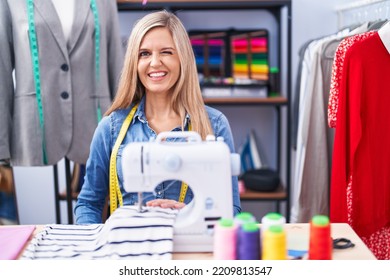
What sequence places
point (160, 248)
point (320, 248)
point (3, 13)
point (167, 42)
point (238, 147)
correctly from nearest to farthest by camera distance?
point (320, 248) → point (160, 248) → point (167, 42) → point (3, 13) → point (238, 147)

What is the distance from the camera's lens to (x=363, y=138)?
1.61 m

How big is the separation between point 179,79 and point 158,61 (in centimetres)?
8

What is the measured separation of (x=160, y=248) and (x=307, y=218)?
3.99 feet

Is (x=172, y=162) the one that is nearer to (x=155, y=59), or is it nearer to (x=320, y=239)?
(x=320, y=239)

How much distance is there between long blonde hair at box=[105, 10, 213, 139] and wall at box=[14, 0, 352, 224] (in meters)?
1.29

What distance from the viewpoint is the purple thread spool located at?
0.87 meters

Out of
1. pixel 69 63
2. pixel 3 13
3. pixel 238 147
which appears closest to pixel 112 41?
pixel 69 63

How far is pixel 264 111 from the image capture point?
275 centimetres

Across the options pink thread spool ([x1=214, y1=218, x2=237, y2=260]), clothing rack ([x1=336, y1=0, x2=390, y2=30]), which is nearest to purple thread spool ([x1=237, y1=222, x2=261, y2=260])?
pink thread spool ([x1=214, y1=218, x2=237, y2=260])

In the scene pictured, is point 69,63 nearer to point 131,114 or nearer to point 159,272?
point 131,114

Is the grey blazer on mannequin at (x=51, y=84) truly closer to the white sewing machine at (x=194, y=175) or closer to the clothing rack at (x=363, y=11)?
the white sewing machine at (x=194, y=175)

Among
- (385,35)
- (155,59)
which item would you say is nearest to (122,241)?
(155,59)

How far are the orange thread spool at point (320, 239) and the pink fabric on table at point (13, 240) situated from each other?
0.61 metres

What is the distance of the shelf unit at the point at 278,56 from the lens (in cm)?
229
